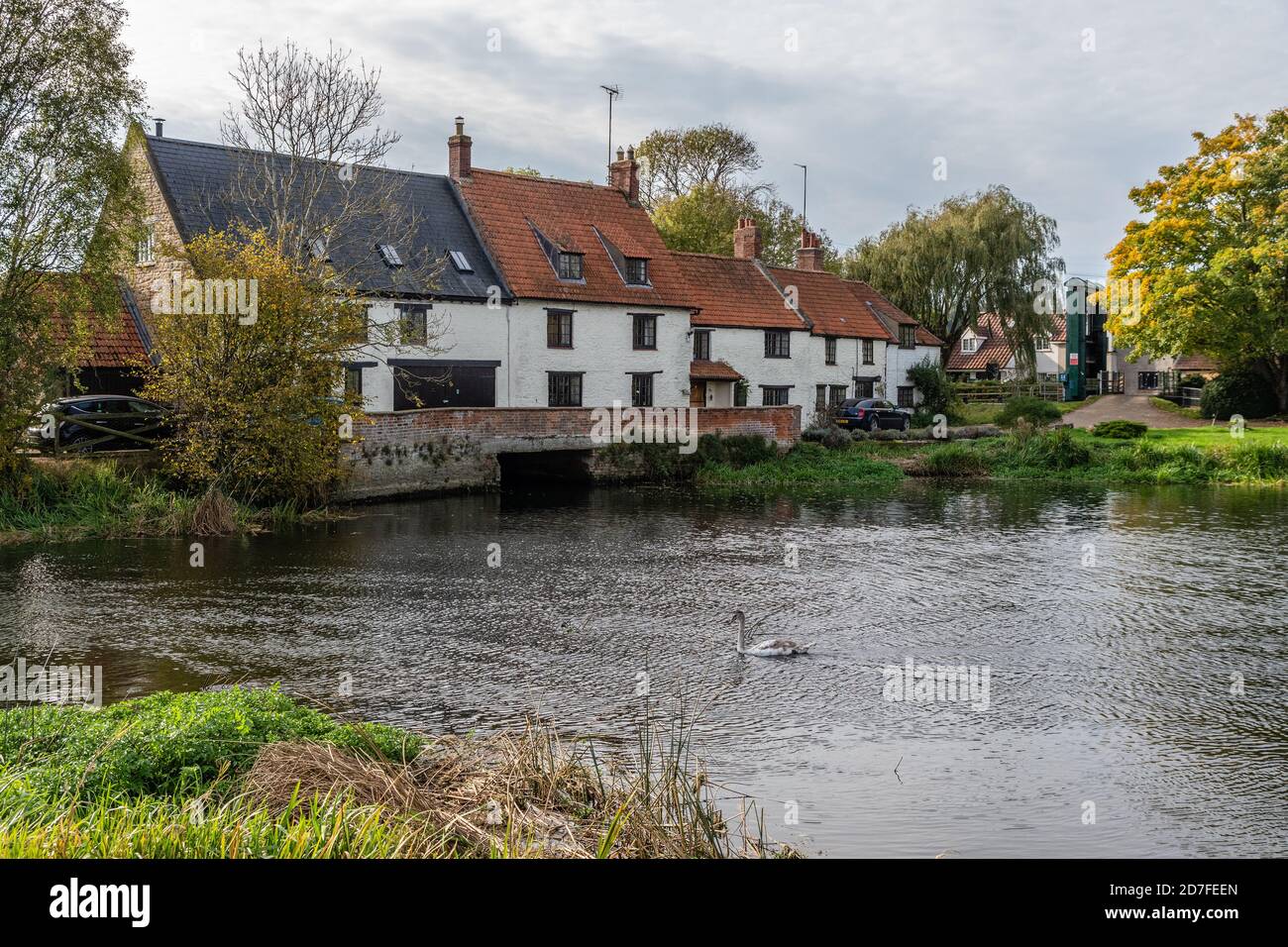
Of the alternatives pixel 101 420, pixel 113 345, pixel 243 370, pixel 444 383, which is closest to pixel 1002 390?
pixel 444 383

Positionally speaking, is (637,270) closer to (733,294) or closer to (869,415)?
(733,294)

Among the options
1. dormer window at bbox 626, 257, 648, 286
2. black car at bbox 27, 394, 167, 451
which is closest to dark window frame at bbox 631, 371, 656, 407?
dormer window at bbox 626, 257, 648, 286

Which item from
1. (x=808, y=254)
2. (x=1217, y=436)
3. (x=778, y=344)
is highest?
(x=808, y=254)

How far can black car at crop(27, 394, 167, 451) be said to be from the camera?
27984 mm

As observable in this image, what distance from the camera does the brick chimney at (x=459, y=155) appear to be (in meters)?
42.8

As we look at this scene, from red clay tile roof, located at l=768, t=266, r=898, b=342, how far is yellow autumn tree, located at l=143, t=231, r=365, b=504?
30306 mm

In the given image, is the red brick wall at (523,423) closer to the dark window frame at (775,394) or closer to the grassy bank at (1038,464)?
the grassy bank at (1038,464)

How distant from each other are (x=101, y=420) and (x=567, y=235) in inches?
785

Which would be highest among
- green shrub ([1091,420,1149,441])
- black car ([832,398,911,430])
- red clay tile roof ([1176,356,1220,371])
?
red clay tile roof ([1176,356,1220,371])

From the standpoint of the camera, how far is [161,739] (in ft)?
29.2

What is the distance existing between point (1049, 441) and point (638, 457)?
15.0 metres

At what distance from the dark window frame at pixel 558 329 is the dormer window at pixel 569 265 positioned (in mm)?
1567

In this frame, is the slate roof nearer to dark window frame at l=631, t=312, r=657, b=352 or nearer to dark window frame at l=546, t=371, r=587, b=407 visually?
dark window frame at l=546, t=371, r=587, b=407
